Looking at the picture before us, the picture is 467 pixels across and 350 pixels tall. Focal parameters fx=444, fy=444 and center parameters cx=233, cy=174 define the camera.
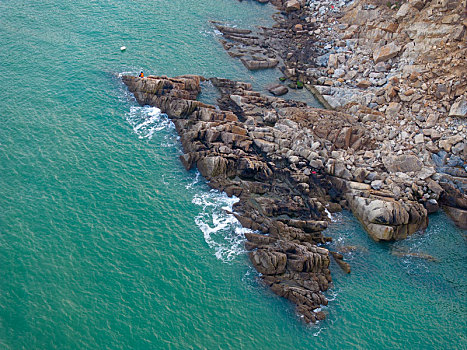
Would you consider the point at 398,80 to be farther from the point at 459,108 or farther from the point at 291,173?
the point at 291,173

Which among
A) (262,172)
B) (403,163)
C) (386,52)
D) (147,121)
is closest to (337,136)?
(403,163)

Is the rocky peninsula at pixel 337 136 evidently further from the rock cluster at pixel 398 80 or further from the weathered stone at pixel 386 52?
the weathered stone at pixel 386 52

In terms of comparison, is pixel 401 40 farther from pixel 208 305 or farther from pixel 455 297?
pixel 208 305

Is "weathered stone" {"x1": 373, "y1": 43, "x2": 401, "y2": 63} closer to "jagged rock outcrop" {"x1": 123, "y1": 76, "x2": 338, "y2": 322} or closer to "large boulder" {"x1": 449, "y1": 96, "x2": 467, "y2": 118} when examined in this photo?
"large boulder" {"x1": 449, "y1": 96, "x2": 467, "y2": 118}

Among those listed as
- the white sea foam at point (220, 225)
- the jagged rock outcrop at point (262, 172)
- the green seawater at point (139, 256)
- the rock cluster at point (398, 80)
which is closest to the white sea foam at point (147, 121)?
the green seawater at point (139, 256)

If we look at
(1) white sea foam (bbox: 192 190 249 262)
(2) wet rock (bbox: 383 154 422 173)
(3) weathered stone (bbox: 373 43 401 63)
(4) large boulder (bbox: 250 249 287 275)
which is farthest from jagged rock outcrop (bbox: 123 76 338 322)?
(3) weathered stone (bbox: 373 43 401 63)

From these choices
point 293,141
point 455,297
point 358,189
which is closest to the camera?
point 455,297

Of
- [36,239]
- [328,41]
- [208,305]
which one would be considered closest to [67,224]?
[36,239]
